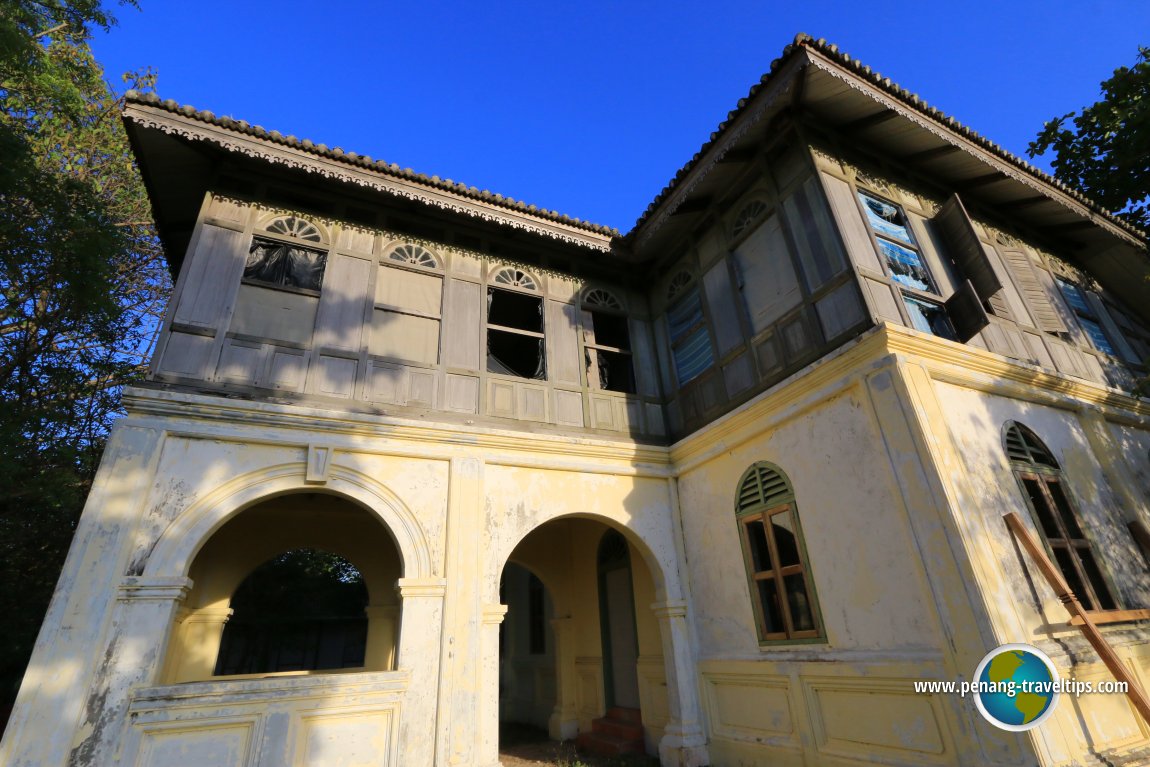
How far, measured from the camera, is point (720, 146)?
285 inches

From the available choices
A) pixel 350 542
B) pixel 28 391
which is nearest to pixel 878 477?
pixel 350 542

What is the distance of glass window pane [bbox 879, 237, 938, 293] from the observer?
262 inches

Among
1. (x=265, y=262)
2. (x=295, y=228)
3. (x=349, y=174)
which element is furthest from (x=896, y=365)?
(x=265, y=262)

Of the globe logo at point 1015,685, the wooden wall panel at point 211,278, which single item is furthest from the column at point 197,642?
the globe logo at point 1015,685

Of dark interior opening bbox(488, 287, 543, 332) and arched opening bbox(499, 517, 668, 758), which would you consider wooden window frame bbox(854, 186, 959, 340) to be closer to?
dark interior opening bbox(488, 287, 543, 332)

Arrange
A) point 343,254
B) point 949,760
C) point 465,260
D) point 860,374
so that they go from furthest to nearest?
point 465,260 → point 343,254 → point 860,374 → point 949,760

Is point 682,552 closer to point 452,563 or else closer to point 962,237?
point 452,563

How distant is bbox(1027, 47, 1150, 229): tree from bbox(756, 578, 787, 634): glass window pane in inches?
362

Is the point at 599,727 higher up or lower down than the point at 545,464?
lower down

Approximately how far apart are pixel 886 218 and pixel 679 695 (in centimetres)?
665

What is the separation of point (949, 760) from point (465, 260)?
7.65 m

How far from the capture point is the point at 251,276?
6.91m

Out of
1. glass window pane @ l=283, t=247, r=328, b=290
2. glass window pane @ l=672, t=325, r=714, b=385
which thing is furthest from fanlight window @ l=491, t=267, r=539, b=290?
glass window pane @ l=672, t=325, r=714, b=385

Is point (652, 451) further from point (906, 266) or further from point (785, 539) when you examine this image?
point (906, 266)
